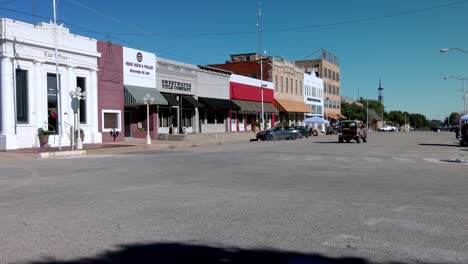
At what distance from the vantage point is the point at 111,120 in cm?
3528

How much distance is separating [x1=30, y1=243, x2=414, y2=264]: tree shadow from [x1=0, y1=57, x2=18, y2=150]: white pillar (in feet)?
77.3

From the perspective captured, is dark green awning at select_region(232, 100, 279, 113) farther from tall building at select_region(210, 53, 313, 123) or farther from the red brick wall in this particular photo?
the red brick wall

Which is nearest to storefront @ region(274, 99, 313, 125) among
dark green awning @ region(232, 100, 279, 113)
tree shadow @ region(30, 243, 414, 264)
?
dark green awning @ region(232, 100, 279, 113)

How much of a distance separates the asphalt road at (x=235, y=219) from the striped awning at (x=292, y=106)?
51.0 meters

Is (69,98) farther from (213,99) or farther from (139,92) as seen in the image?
(213,99)

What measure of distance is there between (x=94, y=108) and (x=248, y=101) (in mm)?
26447

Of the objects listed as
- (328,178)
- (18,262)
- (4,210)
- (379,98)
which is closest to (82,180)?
(4,210)

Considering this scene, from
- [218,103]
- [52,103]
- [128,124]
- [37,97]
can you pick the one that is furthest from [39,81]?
[218,103]

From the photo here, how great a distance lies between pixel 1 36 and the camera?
86.0ft

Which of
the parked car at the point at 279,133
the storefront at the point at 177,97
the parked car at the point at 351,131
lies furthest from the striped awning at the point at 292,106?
the parked car at the point at 351,131

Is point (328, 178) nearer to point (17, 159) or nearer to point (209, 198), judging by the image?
point (209, 198)

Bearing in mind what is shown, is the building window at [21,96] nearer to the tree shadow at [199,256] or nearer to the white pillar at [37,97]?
the white pillar at [37,97]

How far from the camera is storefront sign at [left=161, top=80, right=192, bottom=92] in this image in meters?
40.8

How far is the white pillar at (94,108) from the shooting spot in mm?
32938
